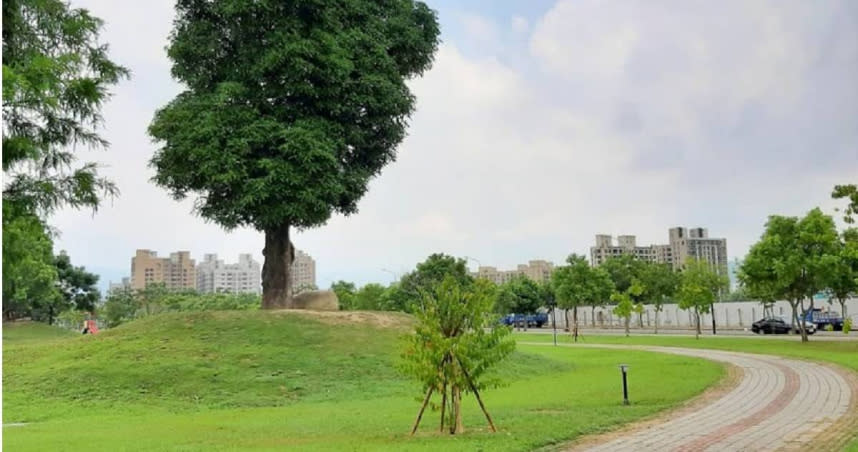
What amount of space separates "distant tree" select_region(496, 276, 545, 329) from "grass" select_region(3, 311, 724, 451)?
5257 cm

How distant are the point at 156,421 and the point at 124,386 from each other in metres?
4.63

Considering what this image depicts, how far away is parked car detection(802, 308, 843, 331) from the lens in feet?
160

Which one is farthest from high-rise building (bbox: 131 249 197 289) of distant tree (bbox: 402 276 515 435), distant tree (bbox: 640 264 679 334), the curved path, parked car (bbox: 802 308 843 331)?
distant tree (bbox: 402 276 515 435)

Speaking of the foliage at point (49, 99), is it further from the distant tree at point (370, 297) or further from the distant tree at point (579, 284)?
the distant tree at point (370, 297)

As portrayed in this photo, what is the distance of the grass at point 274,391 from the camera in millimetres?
12461

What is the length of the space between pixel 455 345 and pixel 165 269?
119701mm

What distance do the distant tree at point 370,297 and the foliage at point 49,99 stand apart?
69.6 metres

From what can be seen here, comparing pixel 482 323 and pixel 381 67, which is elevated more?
pixel 381 67

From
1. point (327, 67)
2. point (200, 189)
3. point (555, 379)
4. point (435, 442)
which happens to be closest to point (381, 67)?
point (327, 67)

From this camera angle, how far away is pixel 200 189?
28125 millimetres

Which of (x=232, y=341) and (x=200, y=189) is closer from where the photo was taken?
(x=232, y=341)

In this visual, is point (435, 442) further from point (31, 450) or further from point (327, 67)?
point (327, 67)

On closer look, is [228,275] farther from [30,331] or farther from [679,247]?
[30,331]

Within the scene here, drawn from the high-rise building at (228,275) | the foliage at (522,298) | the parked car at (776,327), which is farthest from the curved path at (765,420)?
the high-rise building at (228,275)
